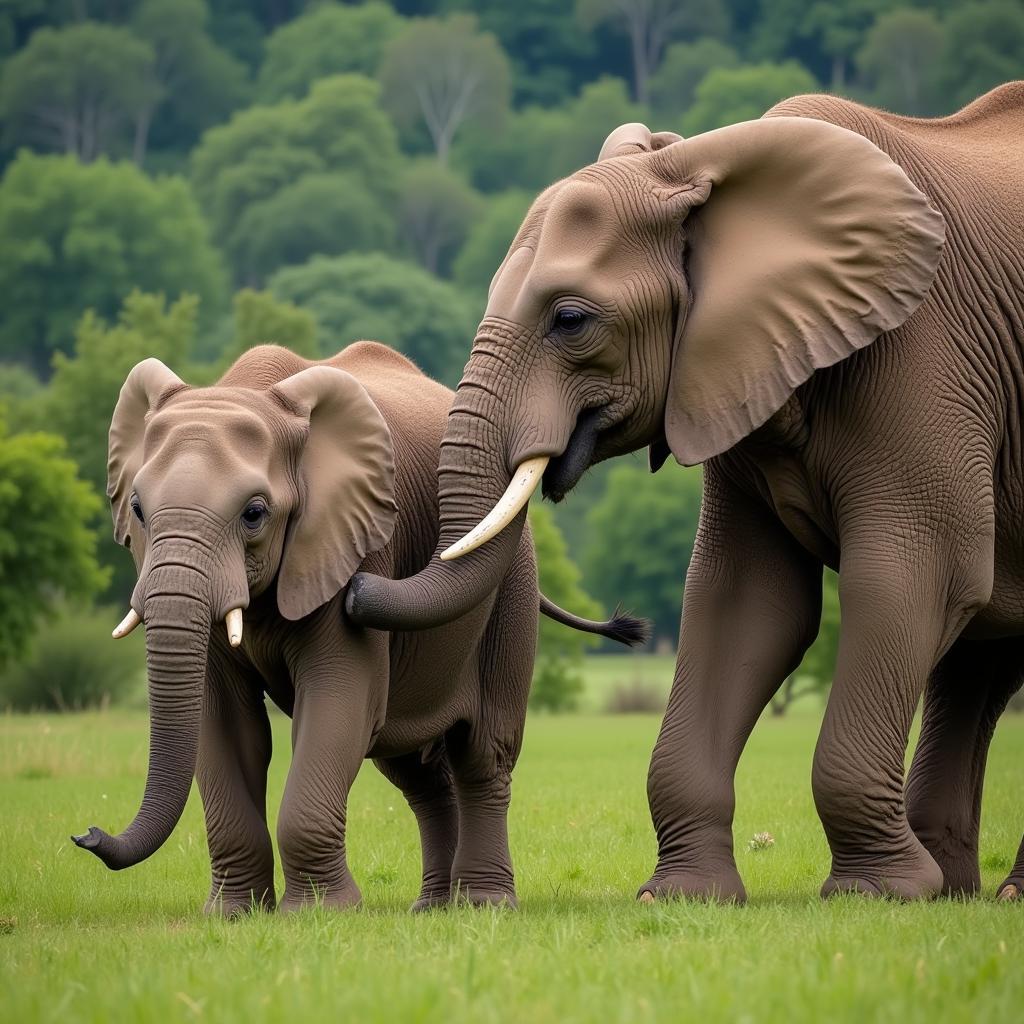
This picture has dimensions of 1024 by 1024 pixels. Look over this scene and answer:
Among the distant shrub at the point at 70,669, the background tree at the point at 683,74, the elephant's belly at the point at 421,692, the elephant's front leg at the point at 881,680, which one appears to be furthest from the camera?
the background tree at the point at 683,74

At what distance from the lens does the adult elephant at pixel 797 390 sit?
32.9 feet

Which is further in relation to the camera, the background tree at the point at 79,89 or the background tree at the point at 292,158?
the background tree at the point at 79,89

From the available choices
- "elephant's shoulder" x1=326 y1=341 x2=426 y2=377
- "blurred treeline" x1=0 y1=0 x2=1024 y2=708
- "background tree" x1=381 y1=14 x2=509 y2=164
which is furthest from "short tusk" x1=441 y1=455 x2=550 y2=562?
"background tree" x1=381 y1=14 x2=509 y2=164

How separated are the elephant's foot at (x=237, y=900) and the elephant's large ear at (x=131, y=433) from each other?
1818 mm

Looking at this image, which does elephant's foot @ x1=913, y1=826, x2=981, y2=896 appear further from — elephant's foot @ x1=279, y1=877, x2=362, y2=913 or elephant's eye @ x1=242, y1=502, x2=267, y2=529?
elephant's eye @ x1=242, y1=502, x2=267, y2=529

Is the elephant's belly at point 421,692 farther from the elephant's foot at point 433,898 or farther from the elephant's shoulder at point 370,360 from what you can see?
the elephant's shoulder at point 370,360

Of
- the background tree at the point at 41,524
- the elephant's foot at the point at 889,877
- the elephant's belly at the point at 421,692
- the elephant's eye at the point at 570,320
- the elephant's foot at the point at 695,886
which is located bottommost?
the background tree at the point at 41,524

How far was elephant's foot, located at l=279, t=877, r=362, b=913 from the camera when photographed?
10.5 meters

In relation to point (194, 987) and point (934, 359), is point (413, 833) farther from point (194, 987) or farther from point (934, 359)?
point (194, 987)

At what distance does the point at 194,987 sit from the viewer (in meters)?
7.19

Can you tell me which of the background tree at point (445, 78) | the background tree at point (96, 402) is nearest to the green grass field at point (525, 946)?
the background tree at point (96, 402)

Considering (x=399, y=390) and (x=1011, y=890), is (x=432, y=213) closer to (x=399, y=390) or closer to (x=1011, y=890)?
(x=399, y=390)

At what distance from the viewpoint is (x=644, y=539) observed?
82000 mm

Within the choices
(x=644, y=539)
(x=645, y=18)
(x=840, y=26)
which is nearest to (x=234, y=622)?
(x=644, y=539)
